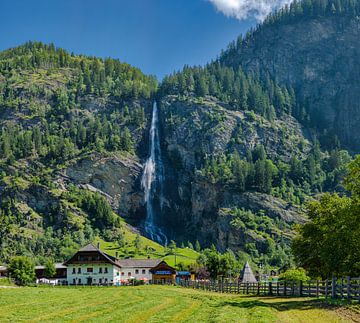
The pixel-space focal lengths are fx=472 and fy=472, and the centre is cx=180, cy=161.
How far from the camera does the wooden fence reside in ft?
107

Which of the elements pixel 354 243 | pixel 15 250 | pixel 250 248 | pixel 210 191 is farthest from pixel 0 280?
pixel 210 191

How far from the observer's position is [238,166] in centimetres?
19412

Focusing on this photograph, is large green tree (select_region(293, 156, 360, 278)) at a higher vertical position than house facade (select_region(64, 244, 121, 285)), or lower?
higher

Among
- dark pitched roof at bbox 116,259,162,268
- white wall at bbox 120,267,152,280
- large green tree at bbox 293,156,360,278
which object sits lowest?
white wall at bbox 120,267,152,280

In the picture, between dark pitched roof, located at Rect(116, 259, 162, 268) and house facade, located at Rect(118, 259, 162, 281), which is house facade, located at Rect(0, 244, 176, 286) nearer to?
dark pitched roof, located at Rect(116, 259, 162, 268)

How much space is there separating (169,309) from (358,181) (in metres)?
18.0

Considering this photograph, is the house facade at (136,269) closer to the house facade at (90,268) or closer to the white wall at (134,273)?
the white wall at (134,273)

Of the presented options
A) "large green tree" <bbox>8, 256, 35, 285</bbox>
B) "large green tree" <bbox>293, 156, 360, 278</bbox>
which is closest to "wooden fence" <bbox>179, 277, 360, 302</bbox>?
"large green tree" <bbox>293, 156, 360, 278</bbox>

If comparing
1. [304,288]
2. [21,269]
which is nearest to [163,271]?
[21,269]

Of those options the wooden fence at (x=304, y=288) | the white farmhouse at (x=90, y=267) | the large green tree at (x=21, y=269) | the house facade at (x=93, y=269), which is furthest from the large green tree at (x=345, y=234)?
the white farmhouse at (x=90, y=267)

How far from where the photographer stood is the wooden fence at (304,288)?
107 feet

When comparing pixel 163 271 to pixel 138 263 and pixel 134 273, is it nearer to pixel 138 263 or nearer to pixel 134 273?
pixel 138 263

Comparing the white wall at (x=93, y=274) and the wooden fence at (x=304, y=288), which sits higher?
the wooden fence at (x=304, y=288)

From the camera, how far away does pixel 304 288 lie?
41.1m
